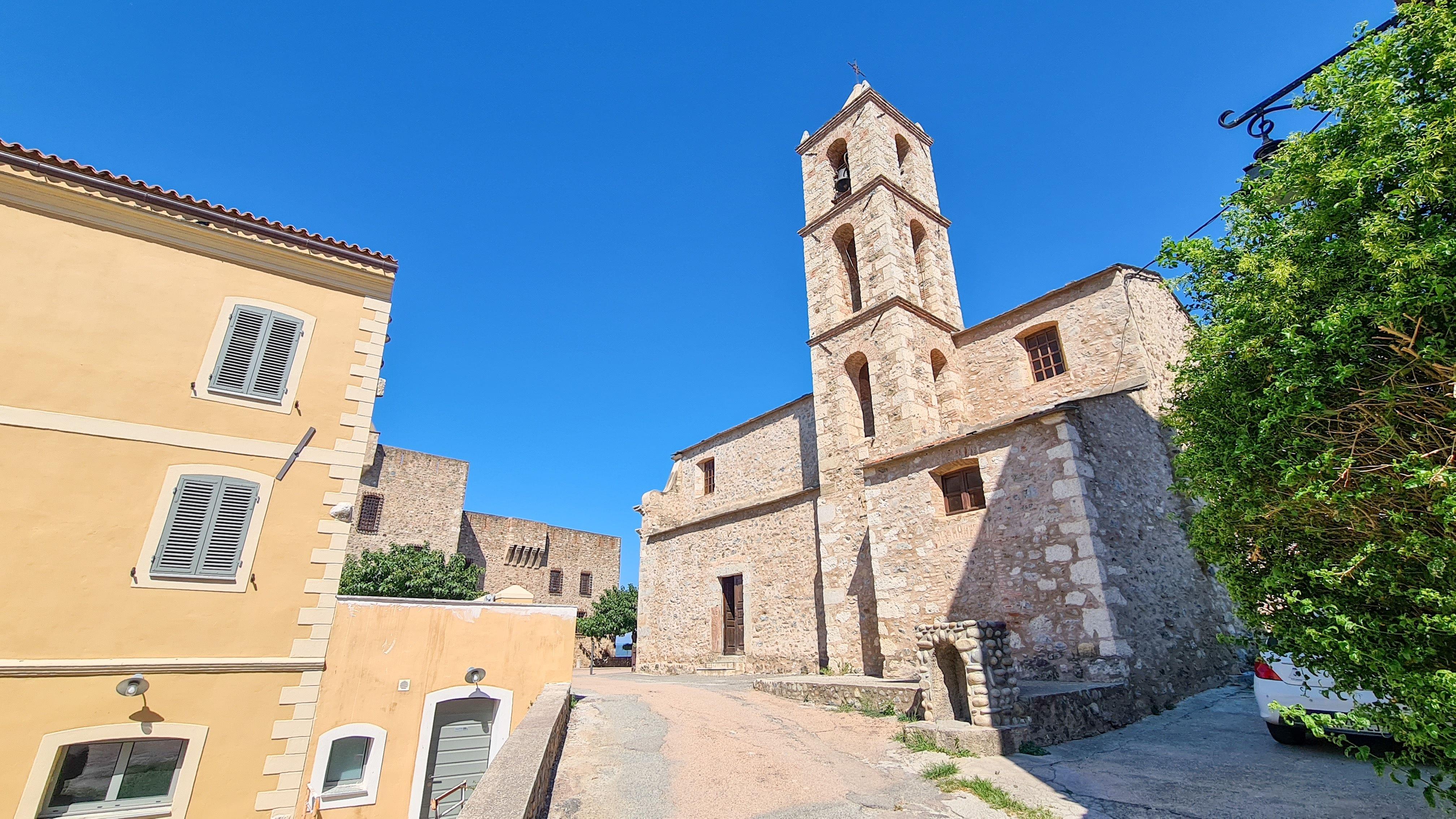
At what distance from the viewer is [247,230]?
8.36 meters

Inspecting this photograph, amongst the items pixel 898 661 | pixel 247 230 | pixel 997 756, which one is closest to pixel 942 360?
pixel 898 661

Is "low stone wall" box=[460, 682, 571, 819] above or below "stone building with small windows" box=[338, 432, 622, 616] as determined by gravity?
below

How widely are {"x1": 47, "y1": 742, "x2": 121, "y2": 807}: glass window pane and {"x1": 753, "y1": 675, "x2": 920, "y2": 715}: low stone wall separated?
916cm

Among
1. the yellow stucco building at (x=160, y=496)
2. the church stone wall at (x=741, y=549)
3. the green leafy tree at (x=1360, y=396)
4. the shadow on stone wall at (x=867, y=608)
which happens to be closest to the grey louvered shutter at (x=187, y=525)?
the yellow stucco building at (x=160, y=496)

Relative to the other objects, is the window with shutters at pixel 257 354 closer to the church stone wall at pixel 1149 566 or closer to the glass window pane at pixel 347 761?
the glass window pane at pixel 347 761

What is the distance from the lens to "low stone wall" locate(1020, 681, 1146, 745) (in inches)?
308

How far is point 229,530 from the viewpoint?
722cm

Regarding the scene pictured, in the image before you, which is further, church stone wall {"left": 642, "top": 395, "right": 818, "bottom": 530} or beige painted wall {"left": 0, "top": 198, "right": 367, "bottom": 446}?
church stone wall {"left": 642, "top": 395, "right": 818, "bottom": 530}

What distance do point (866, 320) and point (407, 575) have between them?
18.4m

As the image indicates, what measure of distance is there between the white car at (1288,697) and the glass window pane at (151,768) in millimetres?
11128

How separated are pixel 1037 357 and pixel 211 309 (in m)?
15.2

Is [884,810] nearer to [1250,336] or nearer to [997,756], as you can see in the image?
[997,756]

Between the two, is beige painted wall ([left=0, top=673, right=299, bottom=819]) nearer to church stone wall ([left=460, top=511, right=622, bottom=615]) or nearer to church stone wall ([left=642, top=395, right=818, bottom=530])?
church stone wall ([left=642, top=395, right=818, bottom=530])

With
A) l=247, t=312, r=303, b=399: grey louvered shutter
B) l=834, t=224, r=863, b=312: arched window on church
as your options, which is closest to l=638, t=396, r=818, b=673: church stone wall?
l=834, t=224, r=863, b=312: arched window on church
